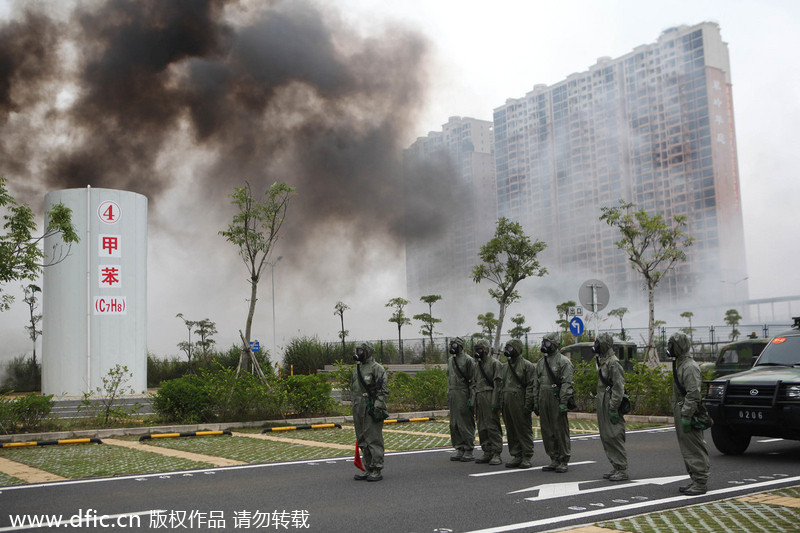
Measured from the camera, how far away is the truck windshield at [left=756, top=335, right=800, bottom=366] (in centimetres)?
1126

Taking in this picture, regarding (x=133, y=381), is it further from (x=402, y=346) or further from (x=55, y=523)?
(x=55, y=523)

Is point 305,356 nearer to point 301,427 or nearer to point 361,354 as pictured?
point 301,427

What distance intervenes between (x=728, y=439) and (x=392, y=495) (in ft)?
19.1

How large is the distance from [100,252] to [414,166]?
38.7m

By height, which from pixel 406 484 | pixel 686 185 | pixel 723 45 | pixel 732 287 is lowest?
pixel 406 484

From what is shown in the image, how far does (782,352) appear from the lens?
11.5 meters

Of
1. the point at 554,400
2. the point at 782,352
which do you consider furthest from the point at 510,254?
the point at 554,400

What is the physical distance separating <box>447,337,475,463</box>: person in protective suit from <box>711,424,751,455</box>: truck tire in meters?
3.70

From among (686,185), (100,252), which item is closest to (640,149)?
(686,185)

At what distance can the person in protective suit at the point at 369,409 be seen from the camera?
932 centimetres

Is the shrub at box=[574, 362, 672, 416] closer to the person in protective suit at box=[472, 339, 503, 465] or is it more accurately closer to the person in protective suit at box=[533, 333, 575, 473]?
the person in protective suit at box=[472, 339, 503, 465]

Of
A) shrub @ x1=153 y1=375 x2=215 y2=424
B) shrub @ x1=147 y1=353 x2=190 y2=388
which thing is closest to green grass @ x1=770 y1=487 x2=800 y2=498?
shrub @ x1=153 y1=375 x2=215 y2=424

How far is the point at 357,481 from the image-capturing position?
9.19 meters

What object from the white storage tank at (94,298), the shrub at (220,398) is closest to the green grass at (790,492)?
the shrub at (220,398)
